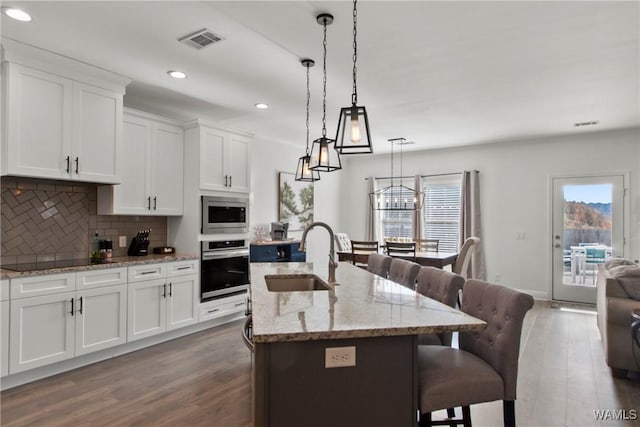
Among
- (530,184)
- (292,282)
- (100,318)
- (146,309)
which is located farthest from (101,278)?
(530,184)

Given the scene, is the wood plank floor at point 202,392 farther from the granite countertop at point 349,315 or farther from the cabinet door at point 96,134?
the cabinet door at point 96,134

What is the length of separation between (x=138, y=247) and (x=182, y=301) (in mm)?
760

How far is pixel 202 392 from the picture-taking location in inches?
111

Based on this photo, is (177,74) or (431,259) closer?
(177,74)

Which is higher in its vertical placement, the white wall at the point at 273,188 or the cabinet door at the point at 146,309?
the white wall at the point at 273,188

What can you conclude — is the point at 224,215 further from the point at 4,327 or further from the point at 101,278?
the point at 4,327

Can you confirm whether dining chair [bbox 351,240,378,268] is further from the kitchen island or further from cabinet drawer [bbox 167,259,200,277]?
the kitchen island

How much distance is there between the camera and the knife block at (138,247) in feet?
13.3

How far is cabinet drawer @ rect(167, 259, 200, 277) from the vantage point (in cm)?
393

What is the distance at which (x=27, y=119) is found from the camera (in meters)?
2.93

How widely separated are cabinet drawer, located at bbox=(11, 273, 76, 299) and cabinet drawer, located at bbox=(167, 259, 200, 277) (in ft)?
3.11

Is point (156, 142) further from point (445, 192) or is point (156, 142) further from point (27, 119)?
point (445, 192)

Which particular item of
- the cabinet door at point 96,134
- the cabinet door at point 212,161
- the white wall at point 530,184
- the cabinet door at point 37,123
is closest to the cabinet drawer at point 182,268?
the cabinet door at point 212,161

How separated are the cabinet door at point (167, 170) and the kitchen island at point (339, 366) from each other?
3.04 m
